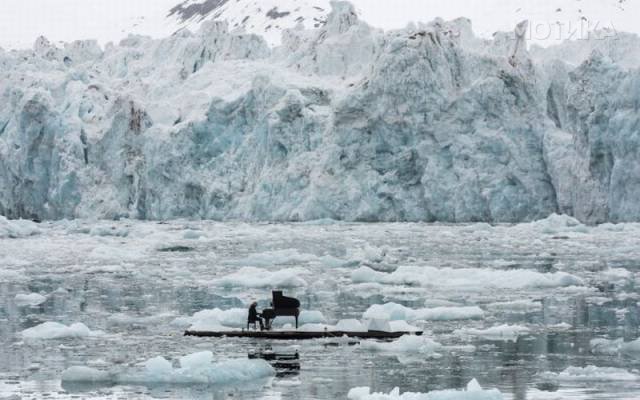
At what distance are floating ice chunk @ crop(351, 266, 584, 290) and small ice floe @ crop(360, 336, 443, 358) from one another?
611 centimetres

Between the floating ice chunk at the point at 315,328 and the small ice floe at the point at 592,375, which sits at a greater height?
the floating ice chunk at the point at 315,328

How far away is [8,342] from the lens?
37.1 feet

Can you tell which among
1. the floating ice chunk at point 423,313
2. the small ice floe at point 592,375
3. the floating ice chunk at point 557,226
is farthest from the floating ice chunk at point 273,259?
the small ice floe at point 592,375

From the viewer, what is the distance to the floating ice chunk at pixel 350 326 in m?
11.8

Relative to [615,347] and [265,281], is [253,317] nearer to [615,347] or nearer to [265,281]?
[615,347]

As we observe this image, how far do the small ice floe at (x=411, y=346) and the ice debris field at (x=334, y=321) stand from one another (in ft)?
0.06

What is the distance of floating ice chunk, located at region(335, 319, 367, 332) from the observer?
11.8m

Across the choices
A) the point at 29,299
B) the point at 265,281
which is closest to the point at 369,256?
the point at 265,281

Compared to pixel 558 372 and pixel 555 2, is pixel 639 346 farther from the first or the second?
pixel 555 2

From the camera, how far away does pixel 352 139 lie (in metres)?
41.3

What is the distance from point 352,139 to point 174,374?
107ft

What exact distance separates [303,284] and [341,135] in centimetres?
2415

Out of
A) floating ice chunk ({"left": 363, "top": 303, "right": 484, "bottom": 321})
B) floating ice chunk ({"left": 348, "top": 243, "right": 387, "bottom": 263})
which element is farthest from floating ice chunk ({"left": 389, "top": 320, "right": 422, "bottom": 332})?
floating ice chunk ({"left": 348, "top": 243, "right": 387, "bottom": 263})

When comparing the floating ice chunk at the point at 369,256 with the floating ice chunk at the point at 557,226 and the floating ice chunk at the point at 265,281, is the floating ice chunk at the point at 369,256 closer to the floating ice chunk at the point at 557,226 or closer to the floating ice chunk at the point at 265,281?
the floating ice chunk at the point at 265,281
